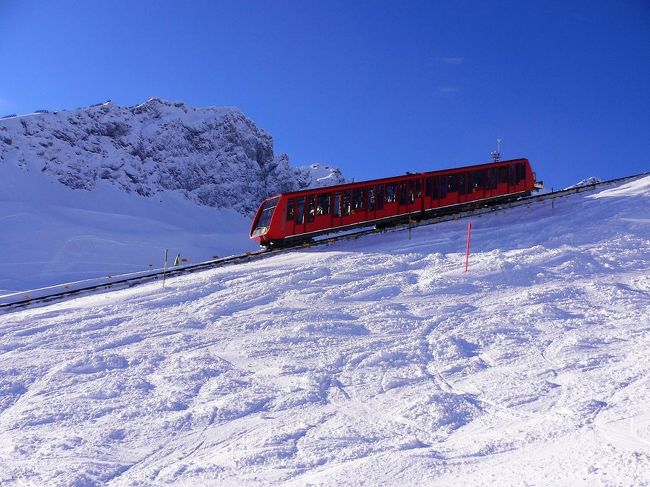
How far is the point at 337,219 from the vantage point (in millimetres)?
25719

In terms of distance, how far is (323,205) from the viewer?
25.4 meters

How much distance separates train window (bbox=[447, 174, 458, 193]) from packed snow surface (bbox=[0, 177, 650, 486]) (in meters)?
8.29

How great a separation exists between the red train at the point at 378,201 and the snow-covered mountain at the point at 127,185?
25.1 meters

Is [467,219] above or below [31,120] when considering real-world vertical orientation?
below

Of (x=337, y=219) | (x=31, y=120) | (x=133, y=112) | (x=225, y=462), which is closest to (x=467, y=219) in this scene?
(x=337, y=219)

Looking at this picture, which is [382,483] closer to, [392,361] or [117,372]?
[392,361]

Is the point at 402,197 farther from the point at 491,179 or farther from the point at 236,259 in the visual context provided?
the point at 236,259

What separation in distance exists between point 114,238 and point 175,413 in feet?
185

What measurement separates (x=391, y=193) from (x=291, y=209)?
4.82 metres

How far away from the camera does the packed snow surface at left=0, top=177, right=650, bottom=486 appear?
23.9ft

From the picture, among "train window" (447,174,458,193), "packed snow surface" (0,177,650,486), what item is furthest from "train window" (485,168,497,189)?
"packed snow surface" (0,177,650,486)

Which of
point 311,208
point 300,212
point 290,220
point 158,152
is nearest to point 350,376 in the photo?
point 290,220

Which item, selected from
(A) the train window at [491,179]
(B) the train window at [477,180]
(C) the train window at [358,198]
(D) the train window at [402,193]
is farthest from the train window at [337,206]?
(A) the train window at [491,179]

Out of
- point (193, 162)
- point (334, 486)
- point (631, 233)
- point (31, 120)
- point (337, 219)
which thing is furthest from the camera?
point (193, 162)
